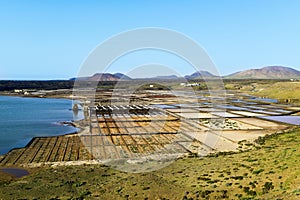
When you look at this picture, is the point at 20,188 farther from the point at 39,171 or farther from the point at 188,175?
the point at 188,175

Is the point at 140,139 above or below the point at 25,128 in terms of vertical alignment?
above

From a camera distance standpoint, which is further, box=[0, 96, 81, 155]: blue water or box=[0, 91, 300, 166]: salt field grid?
box=[0, 96, 81, 155]: blue water

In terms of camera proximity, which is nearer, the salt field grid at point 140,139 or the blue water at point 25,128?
the salt field grid at point 140,139

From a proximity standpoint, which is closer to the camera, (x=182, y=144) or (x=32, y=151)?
(x=32, y=151)

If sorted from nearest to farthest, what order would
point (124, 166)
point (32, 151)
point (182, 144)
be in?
1. point (124, 166)
2. point (32, 151)
3. point (182, 144)

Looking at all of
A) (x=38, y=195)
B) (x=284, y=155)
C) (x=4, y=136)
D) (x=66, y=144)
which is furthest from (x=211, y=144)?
(x=4, y=136)

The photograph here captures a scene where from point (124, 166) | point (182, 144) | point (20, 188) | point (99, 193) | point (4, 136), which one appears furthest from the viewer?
point (4, 136)

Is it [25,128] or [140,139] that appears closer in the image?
[140,139]

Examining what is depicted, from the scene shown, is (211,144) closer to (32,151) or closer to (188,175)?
(188,175)

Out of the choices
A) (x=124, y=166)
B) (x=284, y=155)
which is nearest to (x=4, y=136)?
(x=124, y=166)
